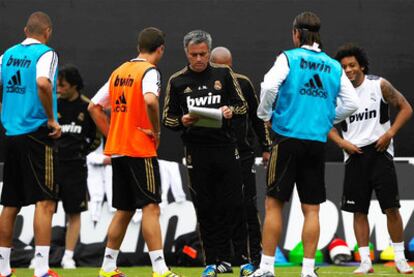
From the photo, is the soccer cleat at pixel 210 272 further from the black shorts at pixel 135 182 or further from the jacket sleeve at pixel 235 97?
the jacket sleeve at pixel 235 97

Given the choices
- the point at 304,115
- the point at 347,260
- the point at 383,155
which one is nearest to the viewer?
the point at 304,115

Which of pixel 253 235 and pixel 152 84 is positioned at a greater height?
pixel 152 84

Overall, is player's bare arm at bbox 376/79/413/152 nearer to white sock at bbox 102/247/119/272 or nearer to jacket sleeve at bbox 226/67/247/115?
jacket sleeve at bbox 226/67/247/115

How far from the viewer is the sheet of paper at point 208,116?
7859mm

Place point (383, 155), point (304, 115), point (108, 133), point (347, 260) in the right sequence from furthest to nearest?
1. point (347, 260)
2. point (383, 155)
3. point (108, 133)
4. point (304, 115)

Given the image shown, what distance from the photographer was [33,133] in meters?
8.02

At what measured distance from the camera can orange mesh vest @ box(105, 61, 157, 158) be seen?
7.93m

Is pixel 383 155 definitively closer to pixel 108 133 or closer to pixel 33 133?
pixel 108 133

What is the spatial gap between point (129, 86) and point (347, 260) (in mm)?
3942

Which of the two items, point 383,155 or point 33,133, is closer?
point 33,133

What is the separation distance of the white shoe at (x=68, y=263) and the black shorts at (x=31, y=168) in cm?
247

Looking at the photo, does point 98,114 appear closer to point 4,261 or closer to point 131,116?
point 131,116

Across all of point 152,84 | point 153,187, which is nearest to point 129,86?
point 152,84

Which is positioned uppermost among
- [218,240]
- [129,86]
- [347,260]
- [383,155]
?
[129,86]
